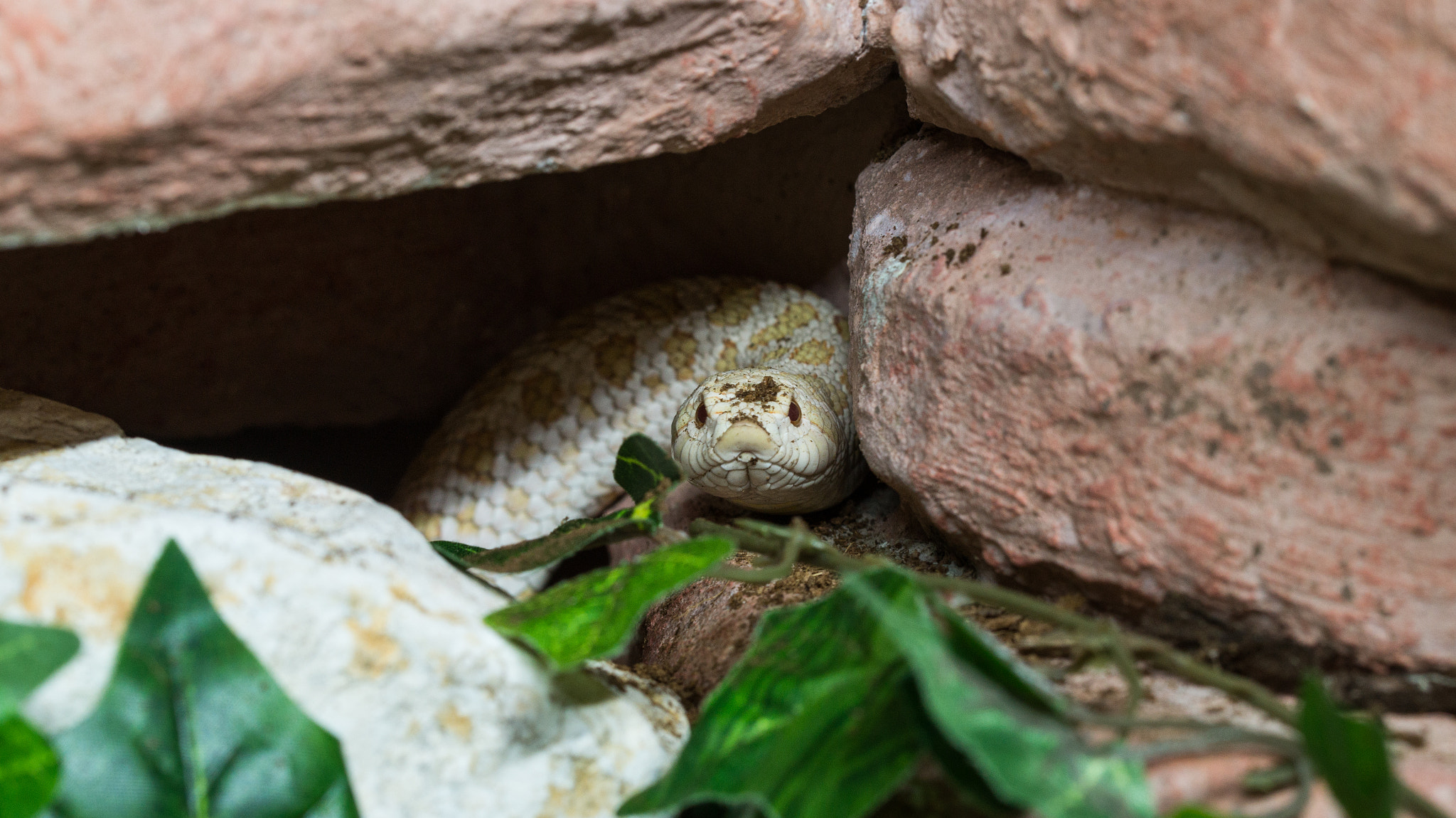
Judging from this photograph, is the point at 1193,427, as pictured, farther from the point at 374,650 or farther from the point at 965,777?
the point at 374,650

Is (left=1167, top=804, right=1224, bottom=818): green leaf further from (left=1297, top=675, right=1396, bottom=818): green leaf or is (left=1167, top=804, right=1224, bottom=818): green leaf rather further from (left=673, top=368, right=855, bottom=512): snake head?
(left=673, top=368, right=855, bottom=512): snake head

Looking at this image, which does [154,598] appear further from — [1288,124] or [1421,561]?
[1421,561]

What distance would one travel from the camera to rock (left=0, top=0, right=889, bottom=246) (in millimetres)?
1062

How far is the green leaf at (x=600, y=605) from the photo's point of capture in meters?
1.12

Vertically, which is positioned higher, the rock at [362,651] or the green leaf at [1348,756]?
the rock at [362,651]

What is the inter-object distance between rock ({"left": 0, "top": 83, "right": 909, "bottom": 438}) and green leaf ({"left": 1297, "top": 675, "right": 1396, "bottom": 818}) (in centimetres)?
183

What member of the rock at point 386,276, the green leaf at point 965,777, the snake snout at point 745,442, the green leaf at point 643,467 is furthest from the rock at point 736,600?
the rock at point 386,276

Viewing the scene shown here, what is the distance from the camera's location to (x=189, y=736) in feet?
3.46

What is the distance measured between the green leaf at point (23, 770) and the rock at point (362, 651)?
3 centimetres

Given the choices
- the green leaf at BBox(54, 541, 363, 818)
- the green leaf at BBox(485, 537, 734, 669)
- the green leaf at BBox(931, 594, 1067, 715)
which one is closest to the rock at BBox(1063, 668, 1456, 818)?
the green leaf at BBox(931, 594, 1067, 715)

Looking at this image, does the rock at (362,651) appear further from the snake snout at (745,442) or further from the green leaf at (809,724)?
the snake snout at (745,442)

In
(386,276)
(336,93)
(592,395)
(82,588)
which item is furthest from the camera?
(386,276)

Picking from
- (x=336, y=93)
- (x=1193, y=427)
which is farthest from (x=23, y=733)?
(x=1193, y=427)

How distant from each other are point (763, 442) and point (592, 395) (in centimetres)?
92
